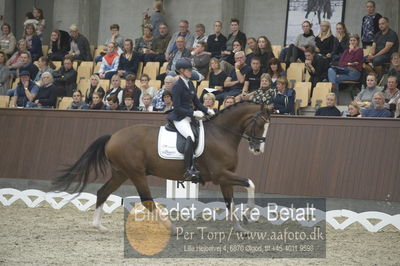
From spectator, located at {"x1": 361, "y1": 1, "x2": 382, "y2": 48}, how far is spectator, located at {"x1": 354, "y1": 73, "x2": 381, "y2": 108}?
7.82 ft

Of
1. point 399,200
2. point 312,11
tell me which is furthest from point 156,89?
point 399,200

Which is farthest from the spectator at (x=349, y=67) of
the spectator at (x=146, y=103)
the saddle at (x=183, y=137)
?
the saddle at (x=183, y=137)

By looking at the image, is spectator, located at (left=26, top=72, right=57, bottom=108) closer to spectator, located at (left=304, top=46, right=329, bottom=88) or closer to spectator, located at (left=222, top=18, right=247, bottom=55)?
spectator, located at (left=222, top=18, right=247, bottom=55)

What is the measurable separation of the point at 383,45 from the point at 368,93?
1.75 meters

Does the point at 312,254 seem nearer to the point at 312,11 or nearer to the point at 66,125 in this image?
the point at 66,125

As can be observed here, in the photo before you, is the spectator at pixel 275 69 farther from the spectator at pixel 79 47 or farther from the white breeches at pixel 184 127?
the spectator at pixel 79 47

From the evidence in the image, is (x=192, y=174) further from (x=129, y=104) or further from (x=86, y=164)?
(x=129, y=104)

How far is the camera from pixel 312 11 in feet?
57.5

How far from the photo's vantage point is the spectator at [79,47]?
1891 centimetres

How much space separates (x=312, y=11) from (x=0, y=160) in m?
7.71

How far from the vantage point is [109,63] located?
57.2 ft

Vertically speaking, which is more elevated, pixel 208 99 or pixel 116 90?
pixel 208 99

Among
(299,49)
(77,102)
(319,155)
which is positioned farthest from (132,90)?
(319,155)

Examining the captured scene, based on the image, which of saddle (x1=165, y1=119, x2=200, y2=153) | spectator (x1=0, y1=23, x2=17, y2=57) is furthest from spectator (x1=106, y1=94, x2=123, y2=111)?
spectator (x1=0, y1=23, x2=17, y2=57)
